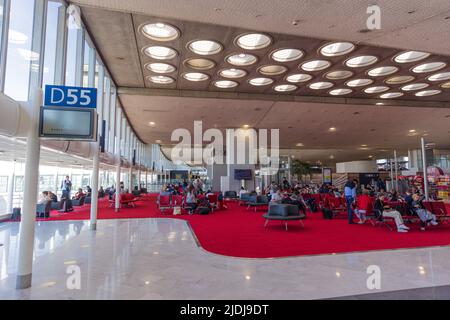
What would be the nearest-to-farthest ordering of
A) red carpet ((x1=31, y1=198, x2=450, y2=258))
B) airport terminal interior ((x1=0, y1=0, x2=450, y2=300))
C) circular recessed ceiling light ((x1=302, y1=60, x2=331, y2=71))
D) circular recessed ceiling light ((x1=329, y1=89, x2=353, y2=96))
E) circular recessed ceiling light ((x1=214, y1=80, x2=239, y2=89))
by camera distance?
airport terminal interior ((x1=0, y1=0, x2=450, y2=300)) → red carpet ((x1=31, y1=198, x2=450, y2=258)) → circular recessed ceiling light ((x1=302, y1=60, x2=331, y2=71)) → circular recessed ceiling light ((x1=214, y1=80, x2=239, y2=89)) → circular recessed ceiling light ((x1=329, y1=89, x2=353, y2=96))

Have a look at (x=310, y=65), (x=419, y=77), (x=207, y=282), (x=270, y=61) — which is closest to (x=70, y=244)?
(x=207, y=282)

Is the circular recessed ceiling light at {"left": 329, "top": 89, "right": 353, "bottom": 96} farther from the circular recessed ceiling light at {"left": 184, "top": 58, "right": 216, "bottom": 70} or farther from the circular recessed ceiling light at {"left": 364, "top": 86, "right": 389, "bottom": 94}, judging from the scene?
the circular recessed ceiling light at {"left": 184, "top": 58, "right": 216, "bottom": 70}

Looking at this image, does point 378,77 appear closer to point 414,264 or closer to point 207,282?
point 414,264

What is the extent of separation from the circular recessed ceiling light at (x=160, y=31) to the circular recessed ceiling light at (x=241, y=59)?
7.21 ft

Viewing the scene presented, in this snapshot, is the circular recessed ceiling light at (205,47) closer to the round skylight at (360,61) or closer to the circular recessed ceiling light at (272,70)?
the circular recessed ceiling light at (272,70)

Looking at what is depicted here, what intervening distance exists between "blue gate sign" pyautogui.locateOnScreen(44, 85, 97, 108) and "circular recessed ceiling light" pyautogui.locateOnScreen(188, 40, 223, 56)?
5.16m

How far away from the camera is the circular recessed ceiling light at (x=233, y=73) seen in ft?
35.1

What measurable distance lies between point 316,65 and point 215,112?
259 inches

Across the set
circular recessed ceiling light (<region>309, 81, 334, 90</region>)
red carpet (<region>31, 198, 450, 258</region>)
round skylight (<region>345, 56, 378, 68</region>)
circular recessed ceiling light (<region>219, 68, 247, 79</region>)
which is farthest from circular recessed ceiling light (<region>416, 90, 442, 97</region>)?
circular recessed ceiling light (<region>219, 68, 247, 79</region>)

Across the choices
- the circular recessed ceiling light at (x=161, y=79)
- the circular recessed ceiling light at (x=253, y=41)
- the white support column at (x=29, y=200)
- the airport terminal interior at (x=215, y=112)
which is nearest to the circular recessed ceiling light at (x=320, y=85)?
the airport terminal interior at (x=215, y=112)

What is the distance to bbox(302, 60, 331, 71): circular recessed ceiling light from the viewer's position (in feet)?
32.7

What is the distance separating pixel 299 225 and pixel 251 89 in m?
6.85

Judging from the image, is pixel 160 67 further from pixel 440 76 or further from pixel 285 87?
pixel 440 76

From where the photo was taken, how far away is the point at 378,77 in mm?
11219
